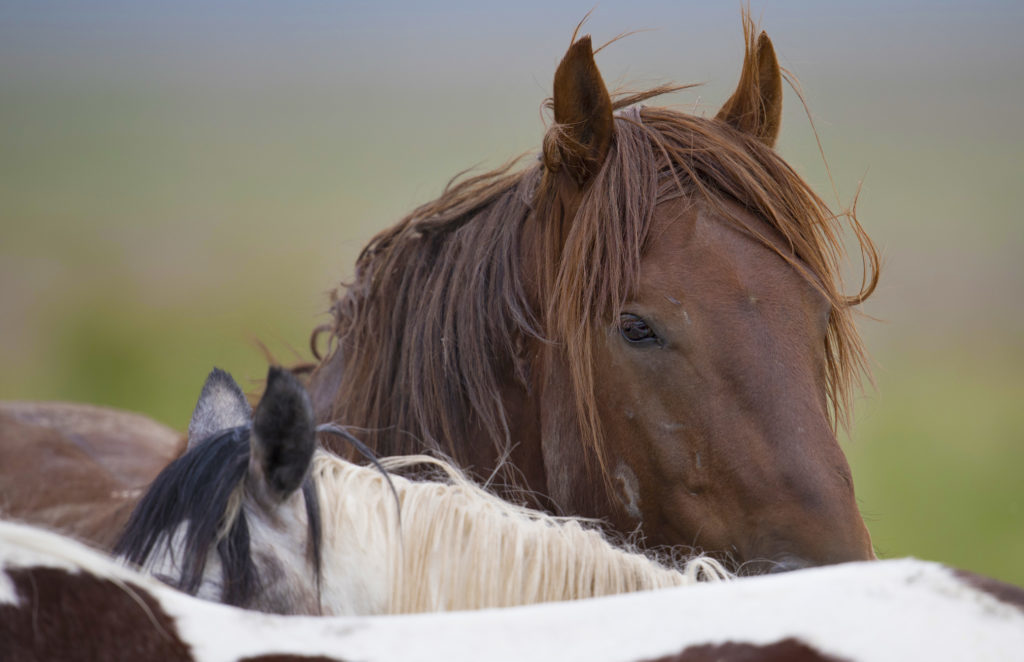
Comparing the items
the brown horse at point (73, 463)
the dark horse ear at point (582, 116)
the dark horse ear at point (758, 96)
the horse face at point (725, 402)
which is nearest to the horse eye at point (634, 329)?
the horse face at point (725, 402)

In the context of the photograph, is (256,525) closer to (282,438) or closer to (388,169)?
(282,438)

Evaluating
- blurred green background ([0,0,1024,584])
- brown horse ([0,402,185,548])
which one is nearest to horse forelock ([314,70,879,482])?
blurred green background ([0,0,1024,584])

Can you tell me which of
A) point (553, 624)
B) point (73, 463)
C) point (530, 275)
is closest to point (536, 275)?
point (530, 275)

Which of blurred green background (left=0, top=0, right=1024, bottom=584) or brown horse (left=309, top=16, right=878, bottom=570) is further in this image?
blurred green background (left=0, top=0, right=1024, bottom=584)

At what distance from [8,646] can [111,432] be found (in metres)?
2.64

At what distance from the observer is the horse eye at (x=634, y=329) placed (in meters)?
1.56

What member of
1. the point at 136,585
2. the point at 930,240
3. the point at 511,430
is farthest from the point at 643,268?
the point at 930,240

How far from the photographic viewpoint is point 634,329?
157 cm

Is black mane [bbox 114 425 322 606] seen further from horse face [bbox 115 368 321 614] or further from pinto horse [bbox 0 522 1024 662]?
pinto horse [bbox 0 522 1024 662]

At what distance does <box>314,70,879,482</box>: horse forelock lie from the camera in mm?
1632

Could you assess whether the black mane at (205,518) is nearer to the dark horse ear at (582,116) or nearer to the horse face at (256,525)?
the horse face at (256,525)

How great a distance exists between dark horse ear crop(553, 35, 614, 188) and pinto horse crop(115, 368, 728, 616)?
76 cm

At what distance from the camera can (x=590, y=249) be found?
1.64m

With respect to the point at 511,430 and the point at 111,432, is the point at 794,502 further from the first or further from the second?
the point at 111,432
